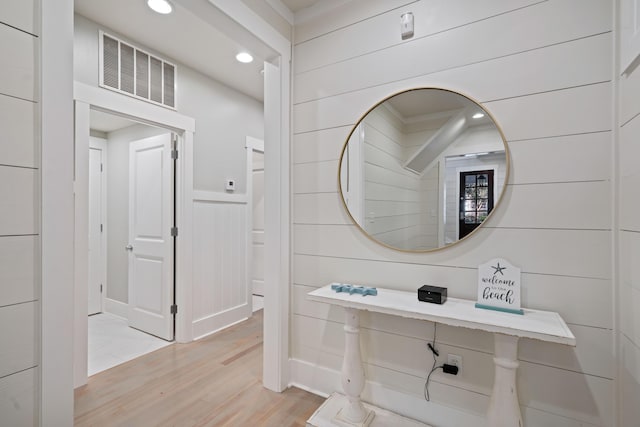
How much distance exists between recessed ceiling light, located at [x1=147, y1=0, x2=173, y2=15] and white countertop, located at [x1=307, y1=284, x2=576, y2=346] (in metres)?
2.21

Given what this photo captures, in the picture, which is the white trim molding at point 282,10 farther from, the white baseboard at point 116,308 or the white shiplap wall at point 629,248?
the white baseboard at point 116,308

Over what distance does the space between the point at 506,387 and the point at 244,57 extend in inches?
120

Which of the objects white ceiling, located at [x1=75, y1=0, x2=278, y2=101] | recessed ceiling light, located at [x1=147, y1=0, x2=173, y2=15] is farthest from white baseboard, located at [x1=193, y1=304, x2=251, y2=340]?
recessed ceiling light, located at [x1=147, y1=0, x2=173, y2=15]

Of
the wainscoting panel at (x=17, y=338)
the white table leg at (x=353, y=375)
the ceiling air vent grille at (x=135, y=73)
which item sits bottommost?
the white table leg at (x=353, y=375)

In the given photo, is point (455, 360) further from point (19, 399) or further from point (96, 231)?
point (96, 231)

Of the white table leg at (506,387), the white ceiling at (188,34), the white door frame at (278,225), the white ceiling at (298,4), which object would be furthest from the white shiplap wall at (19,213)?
the white table leg at (506,387)

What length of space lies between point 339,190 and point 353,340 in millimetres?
931

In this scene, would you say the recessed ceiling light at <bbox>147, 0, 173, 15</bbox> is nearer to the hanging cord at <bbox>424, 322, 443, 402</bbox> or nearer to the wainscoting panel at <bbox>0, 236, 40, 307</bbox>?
the wainscoting panel at <bbox>0, 236, 40, 307</bbox>

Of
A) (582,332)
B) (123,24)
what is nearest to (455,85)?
(582,332)

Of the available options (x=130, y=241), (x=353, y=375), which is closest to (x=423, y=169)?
(x=353, y=375)

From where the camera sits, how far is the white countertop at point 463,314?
122 cm

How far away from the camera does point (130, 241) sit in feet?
11.1

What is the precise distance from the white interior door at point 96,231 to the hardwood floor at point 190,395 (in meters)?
1.87

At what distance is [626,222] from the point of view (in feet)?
4.02
